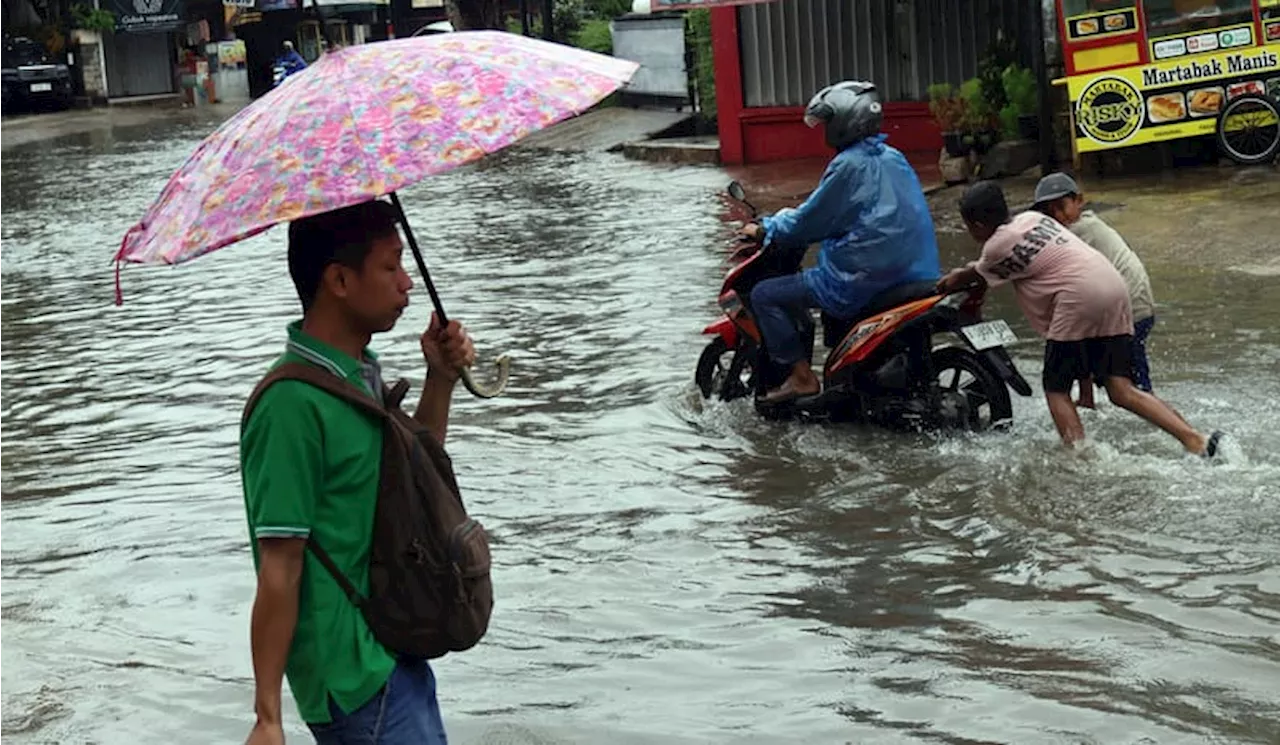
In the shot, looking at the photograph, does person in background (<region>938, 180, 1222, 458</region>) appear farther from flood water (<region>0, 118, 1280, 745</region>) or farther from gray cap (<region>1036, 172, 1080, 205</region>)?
flood water (<region>0, 118, 1280, 745</region>)

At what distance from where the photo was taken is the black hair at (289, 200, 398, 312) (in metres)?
3.22

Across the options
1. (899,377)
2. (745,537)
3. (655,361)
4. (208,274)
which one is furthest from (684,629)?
(208,274)

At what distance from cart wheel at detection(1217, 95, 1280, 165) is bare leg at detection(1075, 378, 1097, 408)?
769 cm

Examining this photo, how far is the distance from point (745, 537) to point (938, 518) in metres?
0.77

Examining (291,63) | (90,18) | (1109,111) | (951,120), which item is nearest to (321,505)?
(291,63)

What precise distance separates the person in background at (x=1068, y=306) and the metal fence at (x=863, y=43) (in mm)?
11749

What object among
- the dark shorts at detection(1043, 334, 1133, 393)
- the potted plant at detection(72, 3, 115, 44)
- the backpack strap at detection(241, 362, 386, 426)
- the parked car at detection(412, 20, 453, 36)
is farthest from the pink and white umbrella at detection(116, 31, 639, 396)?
the potted plant at detection(72, 3, 115, 44)

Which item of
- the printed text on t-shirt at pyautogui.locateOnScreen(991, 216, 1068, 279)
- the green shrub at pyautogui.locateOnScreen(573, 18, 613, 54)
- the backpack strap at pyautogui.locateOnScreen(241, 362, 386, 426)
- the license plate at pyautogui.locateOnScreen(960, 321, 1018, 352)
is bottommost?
the license plate at pyautogui.locateOnScreen(960, 321, 1018, 352)

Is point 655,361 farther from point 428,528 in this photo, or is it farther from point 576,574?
point 428,528

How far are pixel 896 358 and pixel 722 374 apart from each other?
1523mm

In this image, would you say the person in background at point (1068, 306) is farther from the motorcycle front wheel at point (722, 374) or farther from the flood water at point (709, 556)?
the motorcycle front wheel at point (722, 374)

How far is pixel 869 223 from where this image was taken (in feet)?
25.8

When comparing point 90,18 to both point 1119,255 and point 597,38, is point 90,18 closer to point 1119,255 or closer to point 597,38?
point 597,38

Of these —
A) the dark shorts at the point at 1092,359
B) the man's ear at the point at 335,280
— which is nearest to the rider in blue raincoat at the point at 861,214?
the dark shorts at the point at 1092,359
